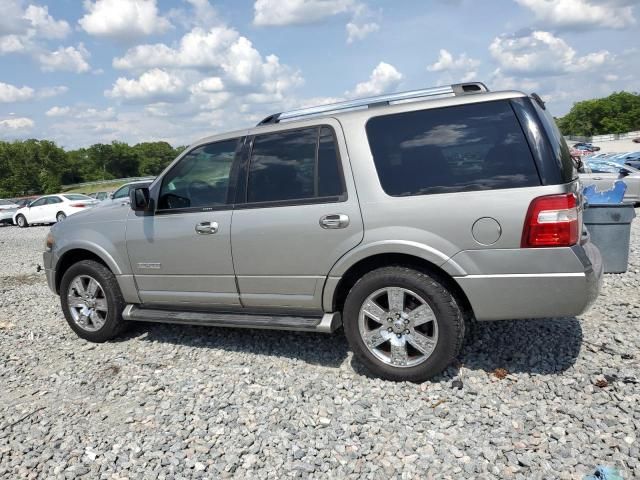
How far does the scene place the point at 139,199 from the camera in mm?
4543

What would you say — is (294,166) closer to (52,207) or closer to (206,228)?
(206,228)

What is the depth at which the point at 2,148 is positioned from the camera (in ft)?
324

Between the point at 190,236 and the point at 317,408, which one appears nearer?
the point at 317,408

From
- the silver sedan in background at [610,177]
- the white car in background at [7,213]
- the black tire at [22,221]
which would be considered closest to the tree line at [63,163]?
the white car in background at [7,213]

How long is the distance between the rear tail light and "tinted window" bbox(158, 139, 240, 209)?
7.89 feet

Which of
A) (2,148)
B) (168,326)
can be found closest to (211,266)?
(168,326)

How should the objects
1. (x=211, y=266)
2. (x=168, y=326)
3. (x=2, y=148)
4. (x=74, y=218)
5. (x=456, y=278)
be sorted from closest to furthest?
(x=456, y=278) < (x=211, y=266) < (x=74, y=218) < (x=168, y=326) < (x=2, y=148)

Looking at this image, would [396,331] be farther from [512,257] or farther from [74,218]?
[74,218]

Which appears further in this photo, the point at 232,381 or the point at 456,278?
the point at 232,381

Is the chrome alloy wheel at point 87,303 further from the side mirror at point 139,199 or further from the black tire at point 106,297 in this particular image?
the side mirror at point 139,199

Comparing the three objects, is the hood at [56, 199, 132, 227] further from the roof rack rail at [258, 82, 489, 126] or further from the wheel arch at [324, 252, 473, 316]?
the wheel arch at [324, 252, 473, 316]

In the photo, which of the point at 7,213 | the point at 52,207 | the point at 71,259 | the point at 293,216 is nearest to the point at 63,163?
the point at 7,213

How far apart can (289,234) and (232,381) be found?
126 centimetres

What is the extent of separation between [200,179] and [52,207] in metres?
20.5
